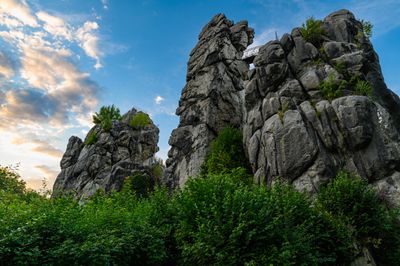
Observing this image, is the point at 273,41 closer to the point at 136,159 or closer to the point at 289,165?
the point at 289,165

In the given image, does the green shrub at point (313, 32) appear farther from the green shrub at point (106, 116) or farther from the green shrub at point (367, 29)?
the green shrub at point (106, 116)

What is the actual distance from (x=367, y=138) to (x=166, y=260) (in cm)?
1657

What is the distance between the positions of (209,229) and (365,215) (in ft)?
31.8

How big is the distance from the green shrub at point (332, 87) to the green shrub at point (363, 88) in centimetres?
96

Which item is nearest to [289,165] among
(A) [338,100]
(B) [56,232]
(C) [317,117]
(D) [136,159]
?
(C) [317,117]

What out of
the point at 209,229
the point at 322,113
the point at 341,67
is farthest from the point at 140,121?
the point at 209,229

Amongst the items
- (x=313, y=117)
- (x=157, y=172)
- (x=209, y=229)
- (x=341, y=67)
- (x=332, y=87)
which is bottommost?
(x=209, y=229)

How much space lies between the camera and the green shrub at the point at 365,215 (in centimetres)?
1762

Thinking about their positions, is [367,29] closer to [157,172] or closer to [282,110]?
[282,110]

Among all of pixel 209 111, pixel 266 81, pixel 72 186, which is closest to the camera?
pixel 266 81

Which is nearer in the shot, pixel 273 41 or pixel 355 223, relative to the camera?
pixel 355 223

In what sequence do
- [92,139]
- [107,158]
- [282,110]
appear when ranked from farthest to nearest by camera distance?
[92,139], [107,158], [282,110]

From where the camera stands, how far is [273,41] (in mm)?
32500

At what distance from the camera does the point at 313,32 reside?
31.4 m
